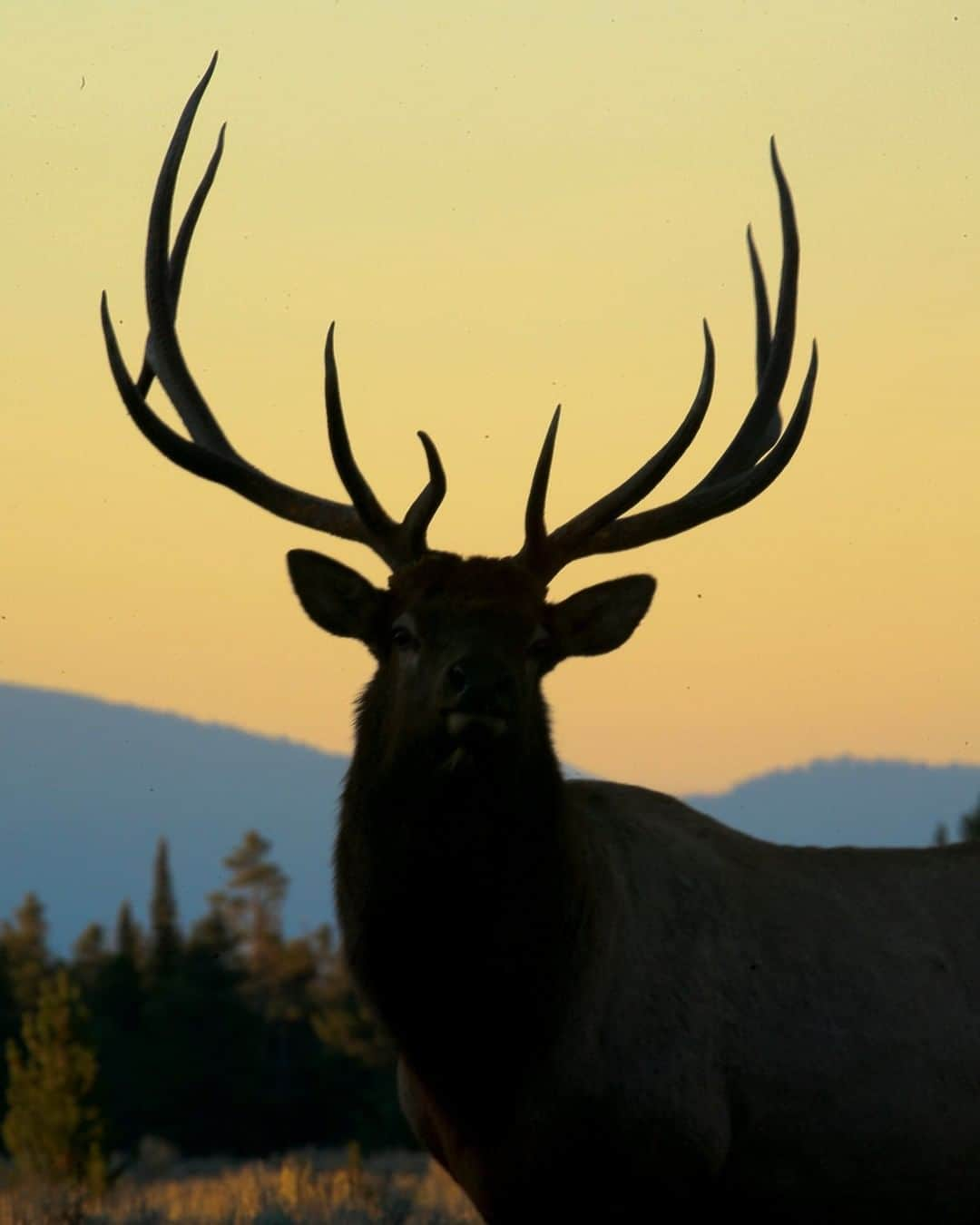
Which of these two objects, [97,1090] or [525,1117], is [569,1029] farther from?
[97,1090]

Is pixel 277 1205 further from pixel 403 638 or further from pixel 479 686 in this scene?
pixel 479 686

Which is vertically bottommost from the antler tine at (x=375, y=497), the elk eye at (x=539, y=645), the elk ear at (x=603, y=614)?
the elk eye at (x=539, y=645)

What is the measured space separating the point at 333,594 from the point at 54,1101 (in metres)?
13.5

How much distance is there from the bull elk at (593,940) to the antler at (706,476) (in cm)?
1

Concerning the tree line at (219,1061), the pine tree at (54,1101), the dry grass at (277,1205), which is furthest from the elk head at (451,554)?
the tree line at (219,1061)

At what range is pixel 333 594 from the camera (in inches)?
293

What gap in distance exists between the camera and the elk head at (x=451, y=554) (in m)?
6.76

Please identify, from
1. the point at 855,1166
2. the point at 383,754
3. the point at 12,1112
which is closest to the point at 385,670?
the point at 383,754

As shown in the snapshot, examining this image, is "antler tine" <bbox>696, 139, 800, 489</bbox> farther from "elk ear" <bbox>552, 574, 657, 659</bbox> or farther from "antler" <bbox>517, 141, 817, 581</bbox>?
"elk ear" <bbox>552, 574, 657, 659</bbox>

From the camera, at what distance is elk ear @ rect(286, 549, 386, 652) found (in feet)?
24.1

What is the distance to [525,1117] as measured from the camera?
22.7 feet

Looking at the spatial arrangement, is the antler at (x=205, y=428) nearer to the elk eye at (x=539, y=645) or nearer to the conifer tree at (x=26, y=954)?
the elk eye at (x=539, y=645)

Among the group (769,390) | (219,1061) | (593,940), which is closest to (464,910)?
(593,940)

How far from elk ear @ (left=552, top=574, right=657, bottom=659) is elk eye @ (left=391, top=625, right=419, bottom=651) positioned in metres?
0.56
